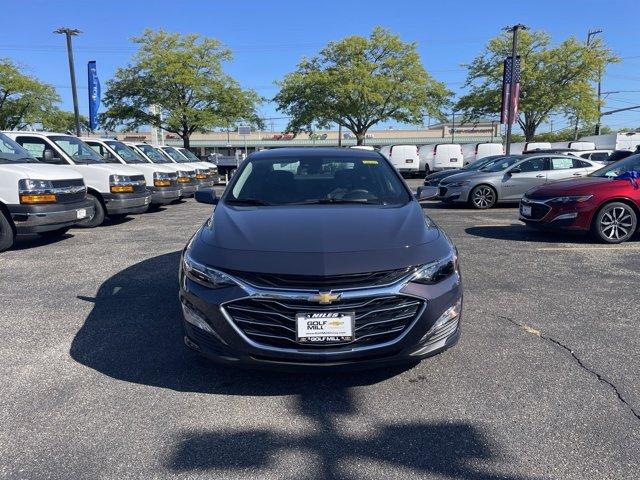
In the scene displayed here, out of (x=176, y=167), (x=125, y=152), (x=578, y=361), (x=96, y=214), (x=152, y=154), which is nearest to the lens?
(x=578, y=361)

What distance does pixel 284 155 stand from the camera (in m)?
4.90

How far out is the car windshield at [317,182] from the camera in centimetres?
421

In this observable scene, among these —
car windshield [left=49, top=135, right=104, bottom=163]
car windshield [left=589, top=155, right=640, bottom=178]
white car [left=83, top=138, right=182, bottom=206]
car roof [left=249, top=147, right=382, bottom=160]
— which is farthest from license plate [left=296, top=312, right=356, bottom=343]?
white car [left=83, top=138, right=182, bottom=206]

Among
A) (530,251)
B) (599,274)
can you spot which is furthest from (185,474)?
(530,251)

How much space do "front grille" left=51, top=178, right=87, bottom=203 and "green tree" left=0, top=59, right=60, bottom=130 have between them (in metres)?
31.2

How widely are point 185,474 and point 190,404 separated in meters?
0.66

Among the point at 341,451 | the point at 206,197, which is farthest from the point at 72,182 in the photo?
the point at 341,451

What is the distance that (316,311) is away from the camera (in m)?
2.81

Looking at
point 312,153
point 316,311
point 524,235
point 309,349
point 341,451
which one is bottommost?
point 341,451

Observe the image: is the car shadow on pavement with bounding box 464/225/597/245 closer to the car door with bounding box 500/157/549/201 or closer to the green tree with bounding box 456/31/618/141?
the car door with bounding box 500/157/549/201

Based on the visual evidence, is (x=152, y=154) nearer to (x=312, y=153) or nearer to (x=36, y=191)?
(x=36, y=191)

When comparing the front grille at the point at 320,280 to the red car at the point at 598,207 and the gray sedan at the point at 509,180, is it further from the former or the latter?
the gray sedan at the point at 509,180

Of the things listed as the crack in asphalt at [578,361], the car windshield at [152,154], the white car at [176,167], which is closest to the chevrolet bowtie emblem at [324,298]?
the crack in asphalt at [578,361]

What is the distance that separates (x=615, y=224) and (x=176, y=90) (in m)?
28.9
